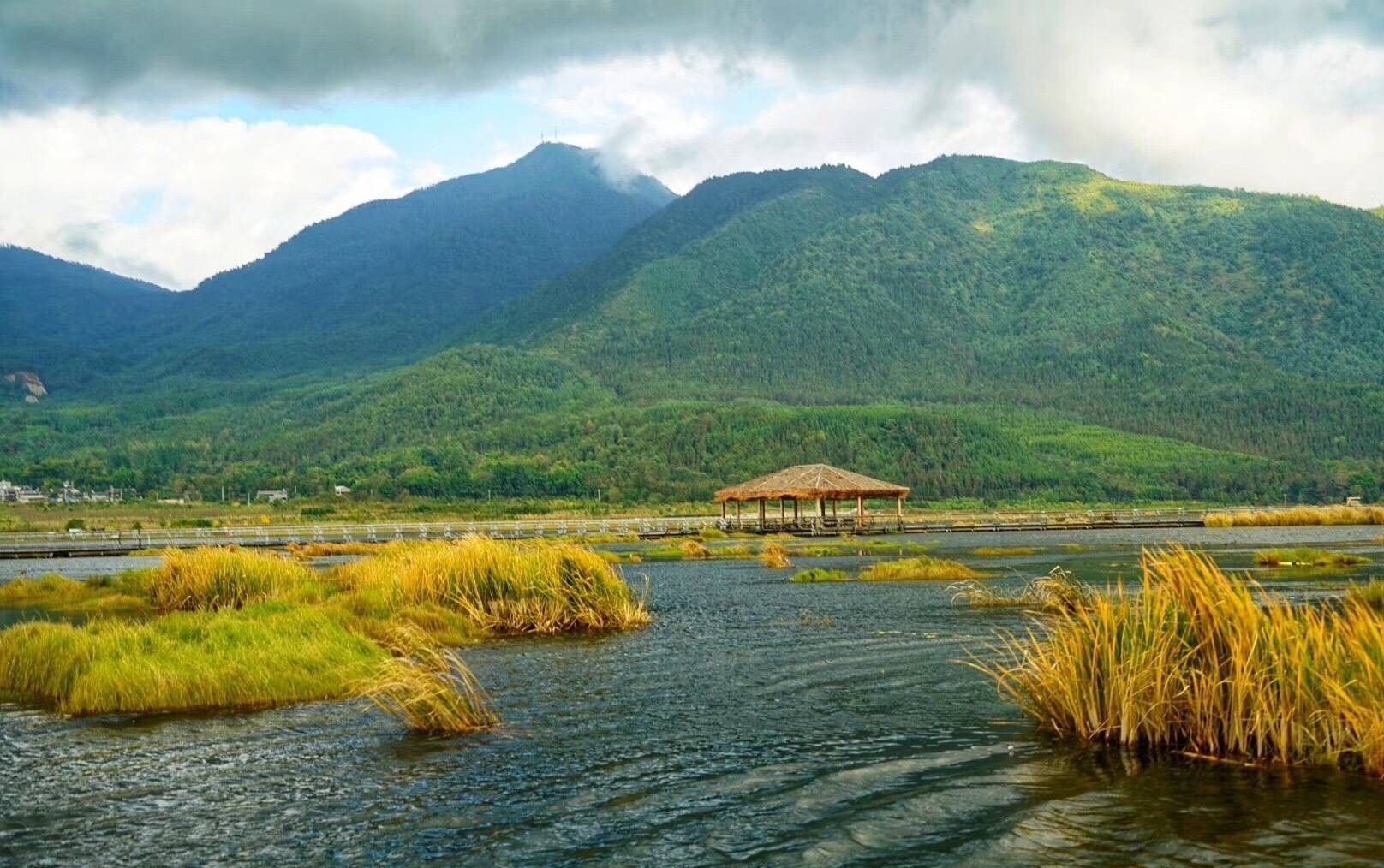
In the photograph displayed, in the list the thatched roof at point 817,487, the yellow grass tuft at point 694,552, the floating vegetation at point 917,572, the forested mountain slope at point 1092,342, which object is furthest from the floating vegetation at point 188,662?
the forested mountain slope at point 1092,342

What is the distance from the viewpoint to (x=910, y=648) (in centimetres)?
1897

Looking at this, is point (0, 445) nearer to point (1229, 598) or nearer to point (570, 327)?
point (570, 327)

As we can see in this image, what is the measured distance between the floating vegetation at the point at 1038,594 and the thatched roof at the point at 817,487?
2905 centimetres

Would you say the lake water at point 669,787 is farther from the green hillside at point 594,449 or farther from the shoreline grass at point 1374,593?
the green hillside at point 594,449

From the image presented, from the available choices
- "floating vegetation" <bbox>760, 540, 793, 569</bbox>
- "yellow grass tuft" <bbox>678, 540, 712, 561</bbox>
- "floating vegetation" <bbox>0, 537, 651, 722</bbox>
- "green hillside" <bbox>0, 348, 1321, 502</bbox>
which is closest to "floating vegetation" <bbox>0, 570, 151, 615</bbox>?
"floating vegetation" <bbox>0, 537, 651, 722</bbox>

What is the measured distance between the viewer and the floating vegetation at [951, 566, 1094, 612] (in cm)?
2245

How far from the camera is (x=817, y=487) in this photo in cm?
5994

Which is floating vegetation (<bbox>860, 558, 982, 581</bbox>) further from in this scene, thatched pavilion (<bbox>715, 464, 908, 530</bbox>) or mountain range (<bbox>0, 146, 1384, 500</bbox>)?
mountain range (<bbox>0, 146, 1384, 500</bbox>)

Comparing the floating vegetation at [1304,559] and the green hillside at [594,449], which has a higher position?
the green hillside at [594,449]

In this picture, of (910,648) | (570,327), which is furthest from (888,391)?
(910,648)

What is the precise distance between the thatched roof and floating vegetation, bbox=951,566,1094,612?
29.1 metres

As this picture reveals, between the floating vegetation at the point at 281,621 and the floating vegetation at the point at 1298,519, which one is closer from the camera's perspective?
the floating vegetation at the point at 281,621

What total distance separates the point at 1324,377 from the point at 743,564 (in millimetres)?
139490

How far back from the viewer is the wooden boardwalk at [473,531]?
196 ft
